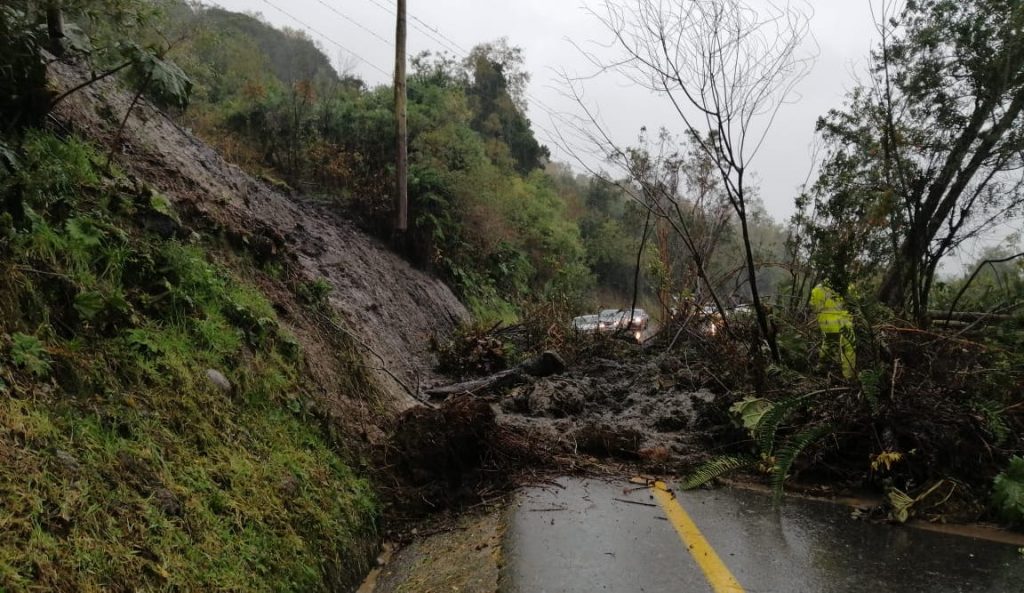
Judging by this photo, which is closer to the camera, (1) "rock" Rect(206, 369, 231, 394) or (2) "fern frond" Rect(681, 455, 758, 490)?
(1) "rock" Rect(206, 369, 231, 394)

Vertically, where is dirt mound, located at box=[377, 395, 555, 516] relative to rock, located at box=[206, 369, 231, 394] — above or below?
below

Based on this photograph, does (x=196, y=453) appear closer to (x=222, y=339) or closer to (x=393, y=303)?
(x=222, y=339)

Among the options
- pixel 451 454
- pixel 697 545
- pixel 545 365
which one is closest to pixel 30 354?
pixel 451 454

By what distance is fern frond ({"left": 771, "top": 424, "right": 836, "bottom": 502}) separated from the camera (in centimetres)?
437

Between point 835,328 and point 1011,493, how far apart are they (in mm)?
2122

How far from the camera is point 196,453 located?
3.68m

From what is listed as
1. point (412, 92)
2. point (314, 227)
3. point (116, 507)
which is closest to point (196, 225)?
point (116, 507)

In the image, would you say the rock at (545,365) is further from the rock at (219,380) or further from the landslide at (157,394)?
the rock at (219,380)

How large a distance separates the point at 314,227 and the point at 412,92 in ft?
36.0

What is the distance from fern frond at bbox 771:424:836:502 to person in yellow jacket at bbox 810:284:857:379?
60 centimetres

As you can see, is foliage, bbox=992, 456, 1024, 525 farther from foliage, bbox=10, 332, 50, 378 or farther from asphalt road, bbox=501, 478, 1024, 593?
foliage, bbox=10, 332, 50, 378

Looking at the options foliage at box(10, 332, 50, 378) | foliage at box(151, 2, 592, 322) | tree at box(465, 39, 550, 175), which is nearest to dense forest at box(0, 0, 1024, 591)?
foliage at box(10, 332, 50, 378)

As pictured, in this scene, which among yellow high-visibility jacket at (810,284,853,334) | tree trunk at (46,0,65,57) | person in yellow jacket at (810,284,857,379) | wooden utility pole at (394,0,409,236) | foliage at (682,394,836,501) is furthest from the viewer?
wooden utility pole at (394,0,409,236)

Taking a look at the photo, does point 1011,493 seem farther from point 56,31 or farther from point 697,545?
point 56,31
